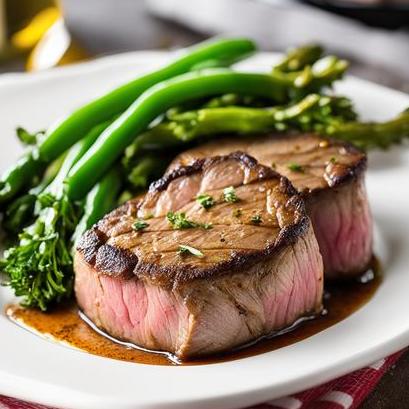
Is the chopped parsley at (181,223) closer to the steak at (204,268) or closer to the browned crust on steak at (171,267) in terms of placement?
the steak at (204,268)

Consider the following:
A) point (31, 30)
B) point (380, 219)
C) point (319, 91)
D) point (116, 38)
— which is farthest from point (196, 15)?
point (380, 219)

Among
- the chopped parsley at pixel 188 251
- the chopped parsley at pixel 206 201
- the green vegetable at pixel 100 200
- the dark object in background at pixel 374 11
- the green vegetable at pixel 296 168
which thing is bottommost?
the dark object in background at pixel 374 11

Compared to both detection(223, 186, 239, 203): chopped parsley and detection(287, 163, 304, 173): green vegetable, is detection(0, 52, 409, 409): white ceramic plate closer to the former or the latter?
detection(287, 163, 304, 173): green vegetable

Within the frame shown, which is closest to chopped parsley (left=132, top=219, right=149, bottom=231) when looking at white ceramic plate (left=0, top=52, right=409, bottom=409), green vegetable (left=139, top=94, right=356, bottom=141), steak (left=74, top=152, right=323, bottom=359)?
steak (left=74, top=152, right=323, bottom=359)

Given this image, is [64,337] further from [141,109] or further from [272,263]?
[141,109]

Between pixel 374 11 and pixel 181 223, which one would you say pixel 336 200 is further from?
pixel 374 11

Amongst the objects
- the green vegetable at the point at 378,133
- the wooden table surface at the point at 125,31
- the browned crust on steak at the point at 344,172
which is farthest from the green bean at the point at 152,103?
the wooden table surface at the point at 125,31

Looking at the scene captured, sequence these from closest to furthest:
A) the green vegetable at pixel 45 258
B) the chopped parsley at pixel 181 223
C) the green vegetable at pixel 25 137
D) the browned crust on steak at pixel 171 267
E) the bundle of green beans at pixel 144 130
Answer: the browned crust on steak at pixel 171 267 < the chopped parsley at pixel 181 223 < the green vegetable at pixel 45 258 < the bundle of green beans at pixel 144 130 < the green vegetable at pixel 25 137
